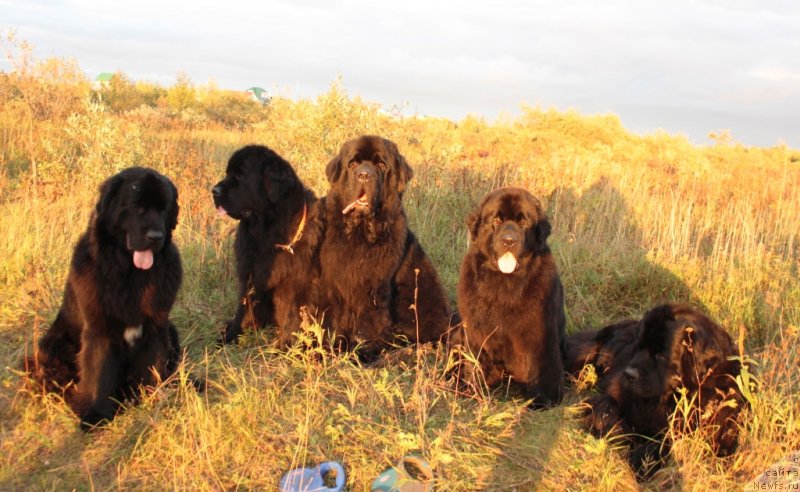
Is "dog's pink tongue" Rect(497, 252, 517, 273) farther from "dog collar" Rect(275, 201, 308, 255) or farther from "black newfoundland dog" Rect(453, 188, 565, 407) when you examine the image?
"dog collar" Rect(275, 201, 308, 255)

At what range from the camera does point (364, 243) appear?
4609 millimetres


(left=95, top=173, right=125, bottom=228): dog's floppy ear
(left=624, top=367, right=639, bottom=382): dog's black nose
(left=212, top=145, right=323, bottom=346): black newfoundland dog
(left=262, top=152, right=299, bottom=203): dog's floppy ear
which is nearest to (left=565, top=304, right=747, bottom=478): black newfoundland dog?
(left=624, top=367, right=639, bottom=382): dog's black nose

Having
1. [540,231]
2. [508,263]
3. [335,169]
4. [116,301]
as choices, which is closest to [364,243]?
[335,169]

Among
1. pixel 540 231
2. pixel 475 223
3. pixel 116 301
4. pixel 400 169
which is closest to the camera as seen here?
pixel 116 301

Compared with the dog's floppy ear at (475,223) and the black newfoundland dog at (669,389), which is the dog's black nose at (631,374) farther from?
the dog's floppy ear at (475,223)

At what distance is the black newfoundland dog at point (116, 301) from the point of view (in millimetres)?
3229

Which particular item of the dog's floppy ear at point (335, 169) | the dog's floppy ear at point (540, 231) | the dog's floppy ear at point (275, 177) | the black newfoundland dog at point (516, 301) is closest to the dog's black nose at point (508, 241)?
the black newfoundland dog at point (516, 301)

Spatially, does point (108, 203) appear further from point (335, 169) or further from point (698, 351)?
point (698, 351)

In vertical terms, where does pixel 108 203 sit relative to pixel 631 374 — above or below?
above

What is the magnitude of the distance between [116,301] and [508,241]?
2.33 m

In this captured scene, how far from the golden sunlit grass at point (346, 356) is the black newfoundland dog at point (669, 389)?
0.41ft

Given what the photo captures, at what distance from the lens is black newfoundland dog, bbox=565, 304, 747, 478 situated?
338 centimetres

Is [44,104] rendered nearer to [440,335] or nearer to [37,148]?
[37,148]

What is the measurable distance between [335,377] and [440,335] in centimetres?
124
